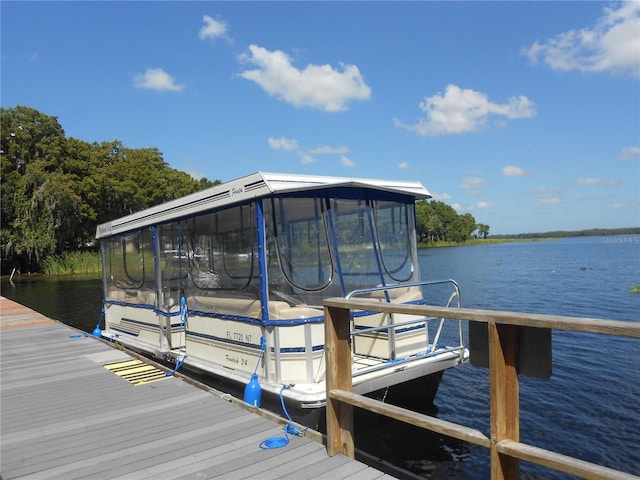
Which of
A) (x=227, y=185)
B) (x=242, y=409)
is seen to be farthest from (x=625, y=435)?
(x=227, y=185)

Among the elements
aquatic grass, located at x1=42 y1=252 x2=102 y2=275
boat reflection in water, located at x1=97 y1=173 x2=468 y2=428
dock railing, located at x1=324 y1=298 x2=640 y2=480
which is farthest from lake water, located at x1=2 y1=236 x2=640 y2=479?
aquatic grass, located at x1=42 y1=252 x2=102 y2=275

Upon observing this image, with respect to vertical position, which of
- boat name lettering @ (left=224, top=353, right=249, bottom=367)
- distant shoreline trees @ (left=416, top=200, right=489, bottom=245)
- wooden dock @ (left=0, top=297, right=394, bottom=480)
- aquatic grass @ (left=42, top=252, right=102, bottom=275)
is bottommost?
wooden dock @ (left=0, top=297, right=394, bottom=480)

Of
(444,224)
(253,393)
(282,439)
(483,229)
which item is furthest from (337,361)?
(483,229)

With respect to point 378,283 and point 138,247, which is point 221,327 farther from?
point 138,247

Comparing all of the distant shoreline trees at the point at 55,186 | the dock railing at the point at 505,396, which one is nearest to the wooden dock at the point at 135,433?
the dock railing at the point at 505,396

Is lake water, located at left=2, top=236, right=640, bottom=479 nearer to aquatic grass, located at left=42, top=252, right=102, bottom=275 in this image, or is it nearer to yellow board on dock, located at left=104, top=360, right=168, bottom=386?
yellow board on dock, located at left=104, top=360, right=168, bottom=386

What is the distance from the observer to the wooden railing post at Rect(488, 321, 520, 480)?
293 centimetres

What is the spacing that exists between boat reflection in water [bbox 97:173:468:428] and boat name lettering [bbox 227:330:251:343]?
0.03 metres

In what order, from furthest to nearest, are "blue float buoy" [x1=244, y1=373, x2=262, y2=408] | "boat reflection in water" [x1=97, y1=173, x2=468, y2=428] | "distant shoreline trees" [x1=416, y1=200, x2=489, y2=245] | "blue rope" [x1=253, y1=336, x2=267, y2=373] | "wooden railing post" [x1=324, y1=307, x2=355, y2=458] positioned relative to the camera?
"distant shoreline trees" [x1=416, y1=200, x2=489, y2=245] → "blue rope" [x1=253, y1=336, x2=267, y2=373] → "boat reflection in water" [x1=97, y1=173, x2=468, y2=428] → "blue float buoy" [x1=244, y1=373, x2=262, y2=408] → "wooden railing post" [x1=324, y1=307, x2=355, y2=458]

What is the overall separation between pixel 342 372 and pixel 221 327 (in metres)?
3.59

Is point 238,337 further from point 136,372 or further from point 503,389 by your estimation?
point 503,389

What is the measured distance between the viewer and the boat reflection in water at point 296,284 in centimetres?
608

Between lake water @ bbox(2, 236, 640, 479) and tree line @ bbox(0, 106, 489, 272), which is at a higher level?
tree line @ bbox(0, 106, 489, 272)

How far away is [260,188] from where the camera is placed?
609cm
